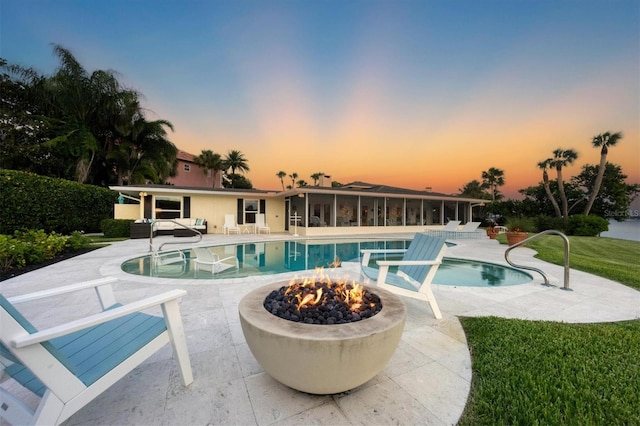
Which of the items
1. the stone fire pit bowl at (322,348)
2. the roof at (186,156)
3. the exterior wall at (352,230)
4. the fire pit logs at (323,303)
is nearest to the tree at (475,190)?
the exterior wall at (352,230)

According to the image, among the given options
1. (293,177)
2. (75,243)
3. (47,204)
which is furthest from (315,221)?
(293,177)

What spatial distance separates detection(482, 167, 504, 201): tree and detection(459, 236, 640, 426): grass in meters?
36.2

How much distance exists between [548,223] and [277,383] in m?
26.2

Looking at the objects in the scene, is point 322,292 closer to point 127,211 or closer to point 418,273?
point 418,273

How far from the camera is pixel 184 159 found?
29031mm

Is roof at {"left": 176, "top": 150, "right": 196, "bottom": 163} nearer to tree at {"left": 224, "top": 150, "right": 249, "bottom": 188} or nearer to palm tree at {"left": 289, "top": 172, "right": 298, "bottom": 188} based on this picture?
tree at {"left": 224, "top": 150, "right": 249, "bottom": 188}

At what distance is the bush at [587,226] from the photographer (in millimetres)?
17812

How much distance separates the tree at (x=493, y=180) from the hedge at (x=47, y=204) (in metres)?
39.4

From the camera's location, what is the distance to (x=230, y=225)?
48.2ft

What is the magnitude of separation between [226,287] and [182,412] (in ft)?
9.24

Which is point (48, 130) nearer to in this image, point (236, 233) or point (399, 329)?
point (236, 233)

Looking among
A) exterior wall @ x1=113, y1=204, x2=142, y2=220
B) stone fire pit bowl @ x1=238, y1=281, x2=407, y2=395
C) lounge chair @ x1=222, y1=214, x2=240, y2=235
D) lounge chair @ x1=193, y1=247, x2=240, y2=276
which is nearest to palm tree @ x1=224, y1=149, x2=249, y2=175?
exterior wall @ x1=113, y1=204, x2=142, y2=220

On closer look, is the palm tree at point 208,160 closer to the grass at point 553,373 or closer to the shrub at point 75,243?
the shrub at point 75,243

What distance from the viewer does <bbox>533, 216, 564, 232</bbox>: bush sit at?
19527 millimetres
